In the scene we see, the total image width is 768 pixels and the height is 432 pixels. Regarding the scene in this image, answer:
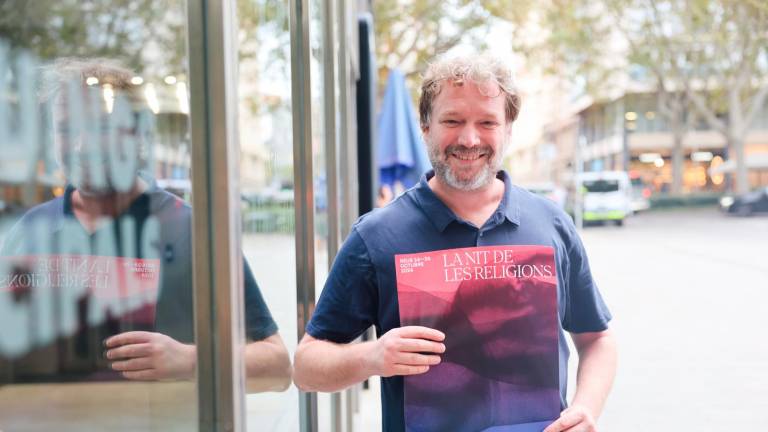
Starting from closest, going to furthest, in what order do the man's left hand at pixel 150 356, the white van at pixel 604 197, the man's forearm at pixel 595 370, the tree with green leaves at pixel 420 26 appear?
the man's left hand at pixel 150 356 → the man's forearm at pixel 595 370 → the tree with green leaves at pixel 420 26 → the white van at pixel 604 197

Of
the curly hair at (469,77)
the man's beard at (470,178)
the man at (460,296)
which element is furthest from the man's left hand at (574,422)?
the curly hair at (469,77)

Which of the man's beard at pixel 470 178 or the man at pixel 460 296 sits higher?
the man's beard at pixel 470 178

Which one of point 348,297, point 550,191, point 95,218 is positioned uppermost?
point 95,218

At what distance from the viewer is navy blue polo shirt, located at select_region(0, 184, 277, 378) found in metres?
0.93

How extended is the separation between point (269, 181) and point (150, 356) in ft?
3.20

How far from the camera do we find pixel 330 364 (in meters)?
1.73

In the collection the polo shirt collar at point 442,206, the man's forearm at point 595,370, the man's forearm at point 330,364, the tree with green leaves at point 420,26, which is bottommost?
the man's forearm at point 595,370

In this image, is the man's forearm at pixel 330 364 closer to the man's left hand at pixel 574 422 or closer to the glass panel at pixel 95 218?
the man's left hand at pixel 574 422

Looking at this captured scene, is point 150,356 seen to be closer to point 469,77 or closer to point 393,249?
point 393,249

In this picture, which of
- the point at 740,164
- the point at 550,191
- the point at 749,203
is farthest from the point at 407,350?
the point at 740,164

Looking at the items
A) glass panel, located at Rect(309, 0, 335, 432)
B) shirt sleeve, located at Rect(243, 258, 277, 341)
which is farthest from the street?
shirt sleeve, located at Rect(243, 258, 277, 341)

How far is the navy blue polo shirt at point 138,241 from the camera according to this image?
3.04 ft

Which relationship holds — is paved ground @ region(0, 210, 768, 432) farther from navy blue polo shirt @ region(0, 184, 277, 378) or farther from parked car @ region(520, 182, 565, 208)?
parked car @ region(520, 182, 565, 208)

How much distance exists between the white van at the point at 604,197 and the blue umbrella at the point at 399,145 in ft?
84.4
